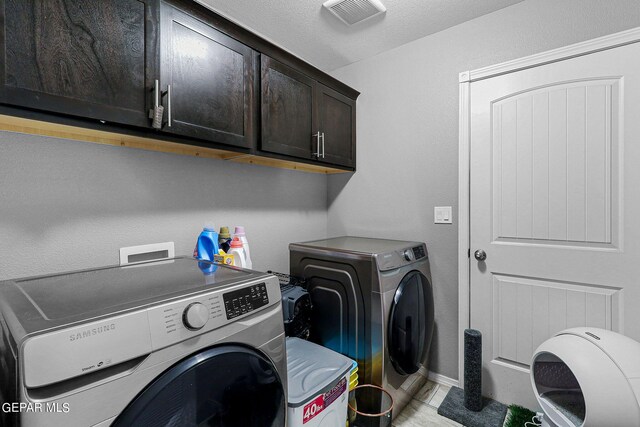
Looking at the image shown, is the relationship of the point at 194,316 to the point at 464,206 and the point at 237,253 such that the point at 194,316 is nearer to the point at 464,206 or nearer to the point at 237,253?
the point at 237,253

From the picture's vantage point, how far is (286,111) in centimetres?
181

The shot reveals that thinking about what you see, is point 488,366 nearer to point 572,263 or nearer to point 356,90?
point 572,263

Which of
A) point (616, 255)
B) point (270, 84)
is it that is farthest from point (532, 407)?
point (270, 84)

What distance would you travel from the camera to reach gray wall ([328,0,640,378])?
5.64ft

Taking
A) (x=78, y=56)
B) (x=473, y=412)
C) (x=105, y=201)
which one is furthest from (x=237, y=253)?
(x=473, y=412)

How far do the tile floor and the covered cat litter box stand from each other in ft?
1.98

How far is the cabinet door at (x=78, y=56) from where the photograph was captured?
Result: 91 centimetres

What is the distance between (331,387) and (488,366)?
4.11ft

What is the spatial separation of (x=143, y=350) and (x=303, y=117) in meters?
1.61

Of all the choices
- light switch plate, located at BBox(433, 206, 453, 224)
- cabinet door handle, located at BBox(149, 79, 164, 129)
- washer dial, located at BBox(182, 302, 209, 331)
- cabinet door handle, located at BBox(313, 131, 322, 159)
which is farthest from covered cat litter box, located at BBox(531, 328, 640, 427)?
cabinet door handle, located at BBox(149, 79, 164, 129)

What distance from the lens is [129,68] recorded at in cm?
114
